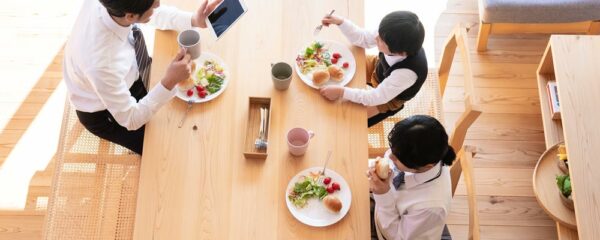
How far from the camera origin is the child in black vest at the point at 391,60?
186 centimetres

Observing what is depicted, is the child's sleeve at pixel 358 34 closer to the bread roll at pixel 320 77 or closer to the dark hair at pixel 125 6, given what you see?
the bread roll at pixel 320 77

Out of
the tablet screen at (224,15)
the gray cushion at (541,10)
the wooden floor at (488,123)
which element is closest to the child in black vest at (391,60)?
the tablet screen at (224,15)

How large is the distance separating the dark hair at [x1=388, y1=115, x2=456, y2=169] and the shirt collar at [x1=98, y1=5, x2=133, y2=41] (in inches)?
37.5

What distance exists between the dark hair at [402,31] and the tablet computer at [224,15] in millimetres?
508

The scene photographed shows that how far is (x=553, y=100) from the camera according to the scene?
262 centimetres

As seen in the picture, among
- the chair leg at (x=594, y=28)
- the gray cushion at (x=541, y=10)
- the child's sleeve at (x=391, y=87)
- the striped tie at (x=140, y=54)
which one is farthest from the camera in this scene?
the chair leg at (x=594, y=28)

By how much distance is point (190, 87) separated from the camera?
187 centimetres

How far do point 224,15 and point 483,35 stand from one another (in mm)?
1722

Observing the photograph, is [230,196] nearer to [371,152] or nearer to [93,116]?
[93,116]

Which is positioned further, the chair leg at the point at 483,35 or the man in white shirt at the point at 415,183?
the chair leg at the point at 483,35

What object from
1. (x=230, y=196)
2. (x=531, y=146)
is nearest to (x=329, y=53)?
(x=230, y=196)

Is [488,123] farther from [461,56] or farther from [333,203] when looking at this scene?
[333,203]

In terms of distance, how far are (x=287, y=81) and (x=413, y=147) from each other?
50 cm

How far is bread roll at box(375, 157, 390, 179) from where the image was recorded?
1.71 metres
